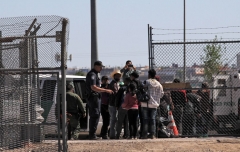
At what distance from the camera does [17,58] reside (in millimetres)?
10766

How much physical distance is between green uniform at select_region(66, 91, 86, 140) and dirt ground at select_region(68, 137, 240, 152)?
1.63m

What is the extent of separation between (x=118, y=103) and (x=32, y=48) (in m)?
3.61

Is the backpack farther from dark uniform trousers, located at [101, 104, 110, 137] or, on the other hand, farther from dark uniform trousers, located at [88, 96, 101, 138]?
dark uniform trousers, located at [101, 104, 110, 137]

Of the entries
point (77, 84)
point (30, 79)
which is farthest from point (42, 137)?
point (77, 84)

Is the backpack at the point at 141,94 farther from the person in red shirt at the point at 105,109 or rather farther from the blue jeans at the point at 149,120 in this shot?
the person in red shirt at the point at 105,109

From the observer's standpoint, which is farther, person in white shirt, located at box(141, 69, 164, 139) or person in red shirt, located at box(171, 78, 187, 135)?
person in red shirt, located at box(171, 78, 187, 135)

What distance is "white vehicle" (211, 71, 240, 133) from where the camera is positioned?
1473 centimetres

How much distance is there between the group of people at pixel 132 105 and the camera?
1333 cm

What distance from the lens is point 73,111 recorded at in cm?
1379

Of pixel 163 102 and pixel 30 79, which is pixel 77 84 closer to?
pixel 163 102

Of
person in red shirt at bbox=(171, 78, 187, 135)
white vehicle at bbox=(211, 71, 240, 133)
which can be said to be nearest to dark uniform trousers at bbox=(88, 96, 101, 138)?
person in red shirt at bbox=(171, 78, 187, 135)

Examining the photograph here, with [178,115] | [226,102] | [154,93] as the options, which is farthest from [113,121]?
[226,102]

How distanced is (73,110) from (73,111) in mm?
23

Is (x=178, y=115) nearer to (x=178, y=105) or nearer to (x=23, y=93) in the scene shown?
(x=178, y=105)
